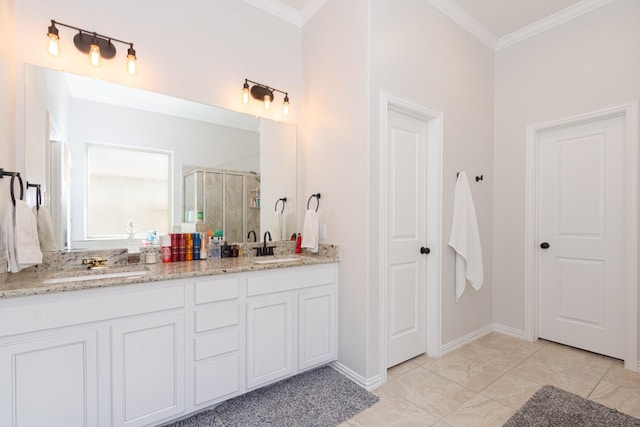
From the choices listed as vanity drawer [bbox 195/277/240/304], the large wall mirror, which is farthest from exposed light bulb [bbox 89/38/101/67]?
vanity drawer [bbox 195/277/240/304]

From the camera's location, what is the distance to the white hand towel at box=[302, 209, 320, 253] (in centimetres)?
249

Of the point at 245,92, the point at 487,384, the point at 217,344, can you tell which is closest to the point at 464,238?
the point at 487,384

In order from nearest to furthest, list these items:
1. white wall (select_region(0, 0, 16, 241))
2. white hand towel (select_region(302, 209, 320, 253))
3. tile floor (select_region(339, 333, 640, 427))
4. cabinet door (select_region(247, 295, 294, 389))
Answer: white wall (select_region(0, 0, 16, 241)), tile floor (select_region(339, 333, 640, 427)), cabinet door (select_region(247, 295, 294, 389)), white hand towel (select_region(302, 209, 320, 253))

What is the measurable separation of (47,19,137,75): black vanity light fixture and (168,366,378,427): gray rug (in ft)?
7.49

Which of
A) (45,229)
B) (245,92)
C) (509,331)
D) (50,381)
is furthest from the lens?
(509,331)

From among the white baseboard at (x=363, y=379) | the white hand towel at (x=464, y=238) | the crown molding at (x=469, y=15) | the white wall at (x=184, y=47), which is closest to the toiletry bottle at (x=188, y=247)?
the white wall at (x=184, y=47)

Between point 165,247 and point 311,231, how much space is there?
3.62 feet

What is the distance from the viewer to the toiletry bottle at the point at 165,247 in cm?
212

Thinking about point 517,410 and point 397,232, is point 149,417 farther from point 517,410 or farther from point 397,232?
point 517,410

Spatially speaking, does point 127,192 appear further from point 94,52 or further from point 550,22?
point 550,22

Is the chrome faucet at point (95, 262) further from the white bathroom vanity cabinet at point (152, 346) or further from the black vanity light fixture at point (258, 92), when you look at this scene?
the black vanity light fixture at point (258, 92)

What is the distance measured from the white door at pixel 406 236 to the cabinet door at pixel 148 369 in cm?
151

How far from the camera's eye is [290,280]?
7.05 ft

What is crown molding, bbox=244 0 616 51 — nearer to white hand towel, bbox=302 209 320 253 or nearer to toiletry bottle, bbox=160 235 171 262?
white hand towel, bbox=302 209 320 253
